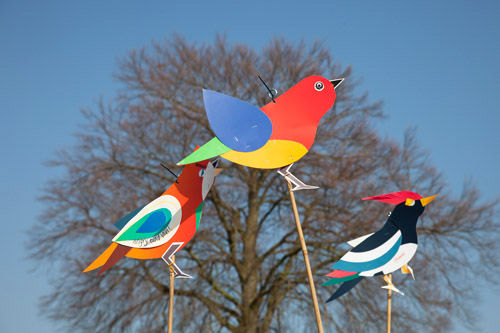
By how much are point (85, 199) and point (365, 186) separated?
166 inches

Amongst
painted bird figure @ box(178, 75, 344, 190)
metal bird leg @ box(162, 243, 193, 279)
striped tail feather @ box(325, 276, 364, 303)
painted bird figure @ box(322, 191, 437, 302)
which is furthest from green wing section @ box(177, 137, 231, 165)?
striped tail feather @ box(325, 276, 364, 303)

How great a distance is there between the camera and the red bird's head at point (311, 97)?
430cm

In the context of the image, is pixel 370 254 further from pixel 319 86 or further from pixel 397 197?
pixel 319 86

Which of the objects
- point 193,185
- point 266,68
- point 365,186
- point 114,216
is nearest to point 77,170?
point 114,216

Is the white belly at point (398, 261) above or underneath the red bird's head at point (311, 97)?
underneath

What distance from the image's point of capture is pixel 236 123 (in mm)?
4059

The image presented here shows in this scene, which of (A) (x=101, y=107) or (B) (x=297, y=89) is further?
(A) (x=101, y=107)

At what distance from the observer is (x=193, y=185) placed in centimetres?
452

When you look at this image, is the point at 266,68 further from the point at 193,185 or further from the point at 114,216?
the point at 193,185

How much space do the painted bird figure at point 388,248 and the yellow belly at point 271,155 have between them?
806 mm

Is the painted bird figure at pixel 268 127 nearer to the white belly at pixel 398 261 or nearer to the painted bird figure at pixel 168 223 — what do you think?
the painted bird figure at pixel 168 223

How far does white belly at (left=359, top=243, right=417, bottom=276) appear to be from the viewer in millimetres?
4594

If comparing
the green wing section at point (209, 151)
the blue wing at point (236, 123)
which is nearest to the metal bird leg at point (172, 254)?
the green wing section at point (209, 151)

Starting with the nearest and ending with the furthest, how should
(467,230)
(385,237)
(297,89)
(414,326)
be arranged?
(297,89), (385,237), (414,326), (467,230)
